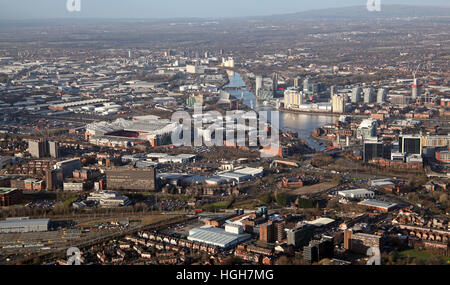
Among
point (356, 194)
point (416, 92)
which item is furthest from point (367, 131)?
point (416, 92)

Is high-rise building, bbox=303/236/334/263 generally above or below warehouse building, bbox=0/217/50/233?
above

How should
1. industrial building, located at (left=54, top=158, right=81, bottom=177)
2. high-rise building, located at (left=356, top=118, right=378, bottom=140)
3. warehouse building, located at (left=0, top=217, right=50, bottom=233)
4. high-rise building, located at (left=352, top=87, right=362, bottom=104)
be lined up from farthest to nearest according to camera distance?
high-rise building, located at (left=352, top=87, right=362, bottom=104) → high-rise building, located at (left=356, top=118, right=378, bottom=140) → industrial building, located at (left=54, top=158, right=81, bottom=177) → warehouse building, located at (left=0, top=217, right=50, bottom=233)

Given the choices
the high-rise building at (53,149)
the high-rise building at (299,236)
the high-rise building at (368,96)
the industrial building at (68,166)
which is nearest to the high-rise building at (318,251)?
the high-rise building at (299,236)

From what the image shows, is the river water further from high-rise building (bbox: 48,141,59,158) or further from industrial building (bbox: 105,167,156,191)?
high-rise building (bbox: 48,141,59,158)

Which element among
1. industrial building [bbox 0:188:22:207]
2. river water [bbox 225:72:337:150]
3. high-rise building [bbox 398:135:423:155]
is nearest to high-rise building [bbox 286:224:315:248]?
industrial building [bbox 0:188:22:207]

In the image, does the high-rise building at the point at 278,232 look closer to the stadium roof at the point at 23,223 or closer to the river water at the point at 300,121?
the stadium roof at the point at 23,223

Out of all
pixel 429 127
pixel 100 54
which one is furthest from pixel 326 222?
pixel 100 54

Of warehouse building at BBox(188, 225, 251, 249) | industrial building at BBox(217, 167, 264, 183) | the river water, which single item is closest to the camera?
warehouse building at BBox(188, 225, 251, 249)
